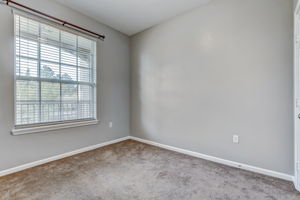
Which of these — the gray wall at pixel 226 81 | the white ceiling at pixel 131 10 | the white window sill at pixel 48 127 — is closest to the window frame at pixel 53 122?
Answer: the white window sill at pixel 48 127

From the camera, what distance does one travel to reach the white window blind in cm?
209

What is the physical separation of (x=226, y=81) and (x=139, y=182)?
193 centimetres

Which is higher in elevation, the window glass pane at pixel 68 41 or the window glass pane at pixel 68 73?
the window glass pane at pixel 68 41

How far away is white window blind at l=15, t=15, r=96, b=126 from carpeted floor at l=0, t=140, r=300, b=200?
82 cm

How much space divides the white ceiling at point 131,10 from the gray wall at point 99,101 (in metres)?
0.20

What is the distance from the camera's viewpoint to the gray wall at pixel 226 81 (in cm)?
190

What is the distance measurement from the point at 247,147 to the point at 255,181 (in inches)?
18.0

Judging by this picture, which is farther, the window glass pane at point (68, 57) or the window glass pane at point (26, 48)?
the window glass pane at point (68, 57)

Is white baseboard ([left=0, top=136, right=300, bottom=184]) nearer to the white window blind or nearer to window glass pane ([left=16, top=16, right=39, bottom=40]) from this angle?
the white window blind

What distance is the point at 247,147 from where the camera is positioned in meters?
2.12

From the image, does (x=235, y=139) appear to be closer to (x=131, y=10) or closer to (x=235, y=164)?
(x=235, y=164)

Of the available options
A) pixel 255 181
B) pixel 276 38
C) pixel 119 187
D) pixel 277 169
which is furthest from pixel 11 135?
pixel 276 38

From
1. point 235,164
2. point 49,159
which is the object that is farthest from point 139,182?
point 49,159

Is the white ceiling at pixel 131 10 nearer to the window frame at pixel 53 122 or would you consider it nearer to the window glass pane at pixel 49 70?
the window frame at pixel 53 122
